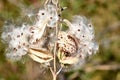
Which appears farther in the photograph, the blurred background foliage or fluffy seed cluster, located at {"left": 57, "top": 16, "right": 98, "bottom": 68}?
the blurred background foliage

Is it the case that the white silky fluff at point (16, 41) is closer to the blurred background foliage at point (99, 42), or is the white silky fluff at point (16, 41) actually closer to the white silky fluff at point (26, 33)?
the white silky fluff at point (26, 33)

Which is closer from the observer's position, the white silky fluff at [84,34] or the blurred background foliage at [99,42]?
the white silky fluff at [84,34]

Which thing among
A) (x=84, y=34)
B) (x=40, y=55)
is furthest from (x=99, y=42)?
(x=40, y=55)

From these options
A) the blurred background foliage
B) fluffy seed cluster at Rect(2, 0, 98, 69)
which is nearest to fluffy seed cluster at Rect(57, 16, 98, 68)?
fluffy seed cluster at Rect(2, 0, 98, 69)

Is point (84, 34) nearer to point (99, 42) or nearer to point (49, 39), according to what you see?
point (49, 39)

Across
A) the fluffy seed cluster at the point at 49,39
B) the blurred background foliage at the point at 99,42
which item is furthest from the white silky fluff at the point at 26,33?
the blurred background foliage at the point at 99,42

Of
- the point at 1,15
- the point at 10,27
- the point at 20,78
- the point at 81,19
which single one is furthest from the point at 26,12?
the point at 20,78

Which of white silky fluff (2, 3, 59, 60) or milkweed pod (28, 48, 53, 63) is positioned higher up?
white silky fluff (2, 3, 59, 60)

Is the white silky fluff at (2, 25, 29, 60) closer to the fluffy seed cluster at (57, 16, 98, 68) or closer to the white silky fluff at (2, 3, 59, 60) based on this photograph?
the white silky fluff at (2, 3, 59, 60)

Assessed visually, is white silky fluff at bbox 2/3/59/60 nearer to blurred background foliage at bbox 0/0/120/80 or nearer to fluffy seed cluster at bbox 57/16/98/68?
fluffy seed cluster at bbox 57/16/98/68
